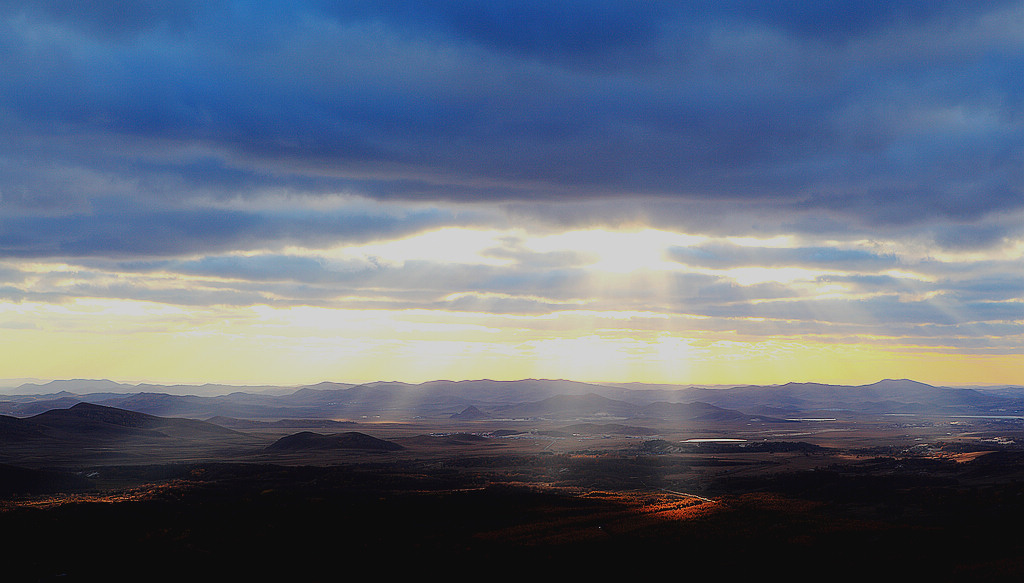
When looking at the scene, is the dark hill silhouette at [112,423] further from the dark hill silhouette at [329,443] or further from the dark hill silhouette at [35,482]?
the dark hill silhouette at [35,482]

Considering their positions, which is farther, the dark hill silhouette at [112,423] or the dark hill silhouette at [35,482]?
the dark hill silhouette at [112,423]

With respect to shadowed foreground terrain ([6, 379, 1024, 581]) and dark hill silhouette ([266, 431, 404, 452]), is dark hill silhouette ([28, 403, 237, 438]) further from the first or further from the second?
shadowed foreground terrain ([6, 379, 1024, 581])

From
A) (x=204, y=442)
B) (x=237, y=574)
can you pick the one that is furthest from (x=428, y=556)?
(x=204, y=442)

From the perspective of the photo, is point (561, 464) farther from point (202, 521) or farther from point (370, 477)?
point (202, 521)

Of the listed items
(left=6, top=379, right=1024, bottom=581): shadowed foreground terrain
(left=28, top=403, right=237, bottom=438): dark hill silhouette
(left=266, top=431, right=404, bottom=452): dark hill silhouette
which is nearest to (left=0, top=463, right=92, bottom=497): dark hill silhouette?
(left=6, top=379, right=1024, bottom=581): shadowed foreground terrain

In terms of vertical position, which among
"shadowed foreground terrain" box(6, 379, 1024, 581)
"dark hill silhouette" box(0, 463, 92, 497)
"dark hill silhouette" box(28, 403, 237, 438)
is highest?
"dark hill silhouette" box(28, 403, 237, 438)

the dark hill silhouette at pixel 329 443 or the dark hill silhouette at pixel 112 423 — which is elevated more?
the dark hill silhouette at pixel 112 423

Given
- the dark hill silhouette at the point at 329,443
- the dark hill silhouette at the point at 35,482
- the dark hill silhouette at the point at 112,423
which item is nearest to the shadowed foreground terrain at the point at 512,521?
the dark hill silhouette at the point at 35,482

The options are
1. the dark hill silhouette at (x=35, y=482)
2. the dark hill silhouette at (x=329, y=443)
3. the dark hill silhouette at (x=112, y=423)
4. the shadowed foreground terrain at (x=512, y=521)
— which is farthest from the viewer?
the dark hill silhouette at (x=112, y=423)

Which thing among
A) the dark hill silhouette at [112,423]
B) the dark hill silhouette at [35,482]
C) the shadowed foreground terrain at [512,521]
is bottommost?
the shadowed foreground terrain at [512,521]
